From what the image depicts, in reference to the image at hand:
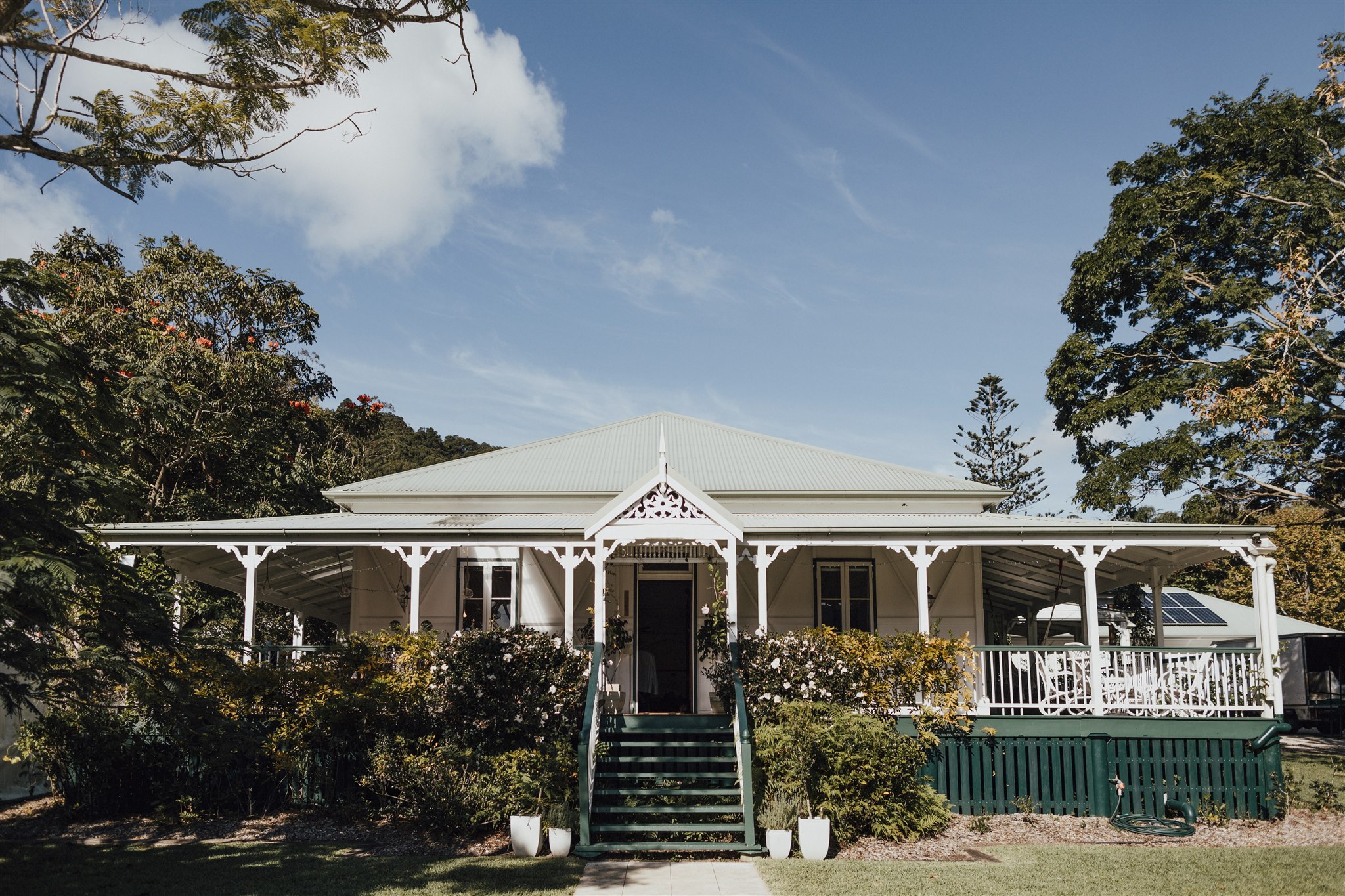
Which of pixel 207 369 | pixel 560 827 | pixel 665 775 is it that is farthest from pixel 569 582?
pixel 207 369

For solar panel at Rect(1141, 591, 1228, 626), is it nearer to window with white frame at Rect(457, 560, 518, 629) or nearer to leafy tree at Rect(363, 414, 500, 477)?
window with white frame at Rect(457, 560, 518, 629)

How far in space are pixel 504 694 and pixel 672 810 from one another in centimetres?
265

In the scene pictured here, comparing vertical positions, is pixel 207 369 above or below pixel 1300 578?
above

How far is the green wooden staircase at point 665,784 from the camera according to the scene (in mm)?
10711

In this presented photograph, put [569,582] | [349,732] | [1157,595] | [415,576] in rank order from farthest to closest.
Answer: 1. [1157,595]
2. [569,582]
3. [415,576]
4. [349,732]

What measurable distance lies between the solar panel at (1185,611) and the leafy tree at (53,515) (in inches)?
963

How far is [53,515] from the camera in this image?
28.1 ft

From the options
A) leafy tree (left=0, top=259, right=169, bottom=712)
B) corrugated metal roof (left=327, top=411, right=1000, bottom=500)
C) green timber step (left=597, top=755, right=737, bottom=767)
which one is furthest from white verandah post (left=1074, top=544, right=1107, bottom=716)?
leafy tree (left=0, top=259, right=169, bottom=712)

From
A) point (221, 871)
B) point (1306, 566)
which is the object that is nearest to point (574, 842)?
point (221, 871)

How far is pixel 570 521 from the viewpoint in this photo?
51.8 ft

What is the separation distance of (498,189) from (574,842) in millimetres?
11853

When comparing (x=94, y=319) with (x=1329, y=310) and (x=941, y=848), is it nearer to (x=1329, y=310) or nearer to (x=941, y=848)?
(x=941, y=848)

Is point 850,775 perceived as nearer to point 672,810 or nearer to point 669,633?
point 672,810

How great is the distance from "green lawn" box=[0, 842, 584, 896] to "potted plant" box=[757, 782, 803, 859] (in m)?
2.14
